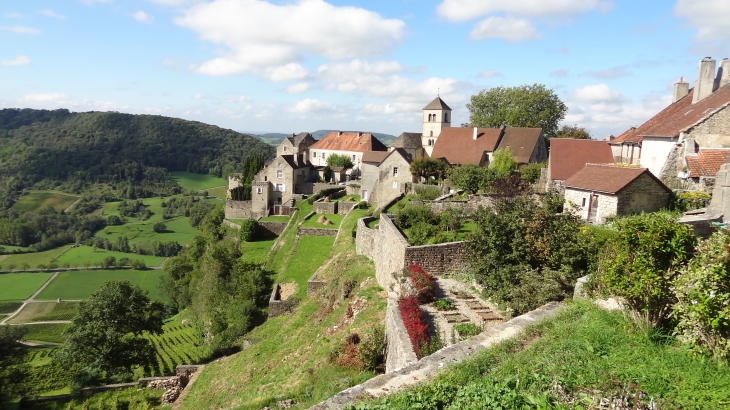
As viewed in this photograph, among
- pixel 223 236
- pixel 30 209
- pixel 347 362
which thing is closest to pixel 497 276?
pixel 347 362

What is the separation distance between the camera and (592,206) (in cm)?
1916

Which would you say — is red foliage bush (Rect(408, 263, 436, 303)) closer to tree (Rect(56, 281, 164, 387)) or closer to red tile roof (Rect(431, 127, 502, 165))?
tree (Rect(56, 281, 164, 387))

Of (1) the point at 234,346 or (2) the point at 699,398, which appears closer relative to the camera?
(2) the point at 699,398

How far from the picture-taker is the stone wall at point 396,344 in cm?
915

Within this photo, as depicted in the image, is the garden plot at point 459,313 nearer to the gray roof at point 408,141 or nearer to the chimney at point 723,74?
the chimney at point 723,74

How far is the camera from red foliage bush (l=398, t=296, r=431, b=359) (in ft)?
31.3

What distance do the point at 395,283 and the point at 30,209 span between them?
456 feet

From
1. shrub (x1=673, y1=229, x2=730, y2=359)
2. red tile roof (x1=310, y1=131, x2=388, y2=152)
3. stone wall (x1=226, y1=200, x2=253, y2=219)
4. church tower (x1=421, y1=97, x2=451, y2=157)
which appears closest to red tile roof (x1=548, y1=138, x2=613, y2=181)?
church tower (x1=421, y1=97, x2=451, y2=157)

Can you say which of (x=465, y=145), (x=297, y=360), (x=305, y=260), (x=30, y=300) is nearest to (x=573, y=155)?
(x=465, y=145)

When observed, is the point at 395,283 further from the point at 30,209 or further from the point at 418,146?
the point at 30,209

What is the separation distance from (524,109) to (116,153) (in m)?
147

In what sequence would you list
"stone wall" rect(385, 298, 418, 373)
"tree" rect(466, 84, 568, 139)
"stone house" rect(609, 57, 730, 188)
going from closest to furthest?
1. "stone wall" rect(385, 298, 418, 373)
2. "stone house" rect(609, 57, 730, 188)
3. "tree" rect(466, 84, 568, 139)

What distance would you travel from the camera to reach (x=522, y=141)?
42094mm

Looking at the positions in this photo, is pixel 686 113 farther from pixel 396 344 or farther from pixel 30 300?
pixel 30 300
